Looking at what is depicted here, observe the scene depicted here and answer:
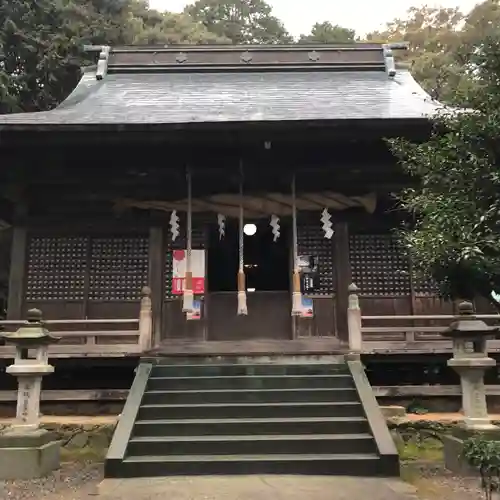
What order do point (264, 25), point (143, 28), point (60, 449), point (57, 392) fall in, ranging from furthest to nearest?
point (264, 25), point (143, 28), point (57, 392), point (60, 449)

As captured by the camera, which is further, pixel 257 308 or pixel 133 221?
pixel 257 308

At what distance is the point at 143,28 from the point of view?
2617 cm

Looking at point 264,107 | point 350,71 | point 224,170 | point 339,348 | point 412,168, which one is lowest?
point 339,348

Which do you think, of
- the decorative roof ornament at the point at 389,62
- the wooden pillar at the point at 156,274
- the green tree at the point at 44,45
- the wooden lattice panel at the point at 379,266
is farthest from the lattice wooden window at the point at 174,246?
the green tree at the point at 44,45

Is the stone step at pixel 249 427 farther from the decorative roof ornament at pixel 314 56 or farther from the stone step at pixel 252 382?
the decorative roof ornament at pixel 314 56

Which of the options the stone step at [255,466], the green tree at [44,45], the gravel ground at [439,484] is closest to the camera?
the gravel ground at [439,484]

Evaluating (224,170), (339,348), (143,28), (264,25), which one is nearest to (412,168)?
(339,348)

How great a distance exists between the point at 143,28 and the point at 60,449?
2383 cm

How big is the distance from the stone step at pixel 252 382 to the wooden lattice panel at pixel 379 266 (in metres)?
2.86

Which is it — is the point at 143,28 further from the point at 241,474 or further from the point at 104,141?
the point at 241,474

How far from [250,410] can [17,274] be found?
5.66 meters

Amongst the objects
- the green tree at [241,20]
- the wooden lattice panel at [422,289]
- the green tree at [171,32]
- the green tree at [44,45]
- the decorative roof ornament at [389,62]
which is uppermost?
the green tree at [241,20]

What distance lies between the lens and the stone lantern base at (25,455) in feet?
20.2

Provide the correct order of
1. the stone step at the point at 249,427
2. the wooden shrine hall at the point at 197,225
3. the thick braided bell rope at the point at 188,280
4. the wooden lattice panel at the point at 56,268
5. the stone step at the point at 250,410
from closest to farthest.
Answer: the stone step at the point at 249,427 < the stone step at the point at 250,410 < the thick braided bell rope at the point at 188,280 < the wooden shrine hall at the point at 197,225 < the wooden lattice panel at the point at 56,268
